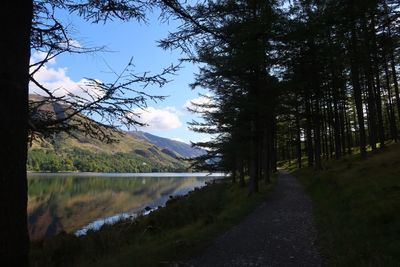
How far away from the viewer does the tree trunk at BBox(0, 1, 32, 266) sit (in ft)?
8.27

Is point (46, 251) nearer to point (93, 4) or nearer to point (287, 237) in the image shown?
point (287, 237)

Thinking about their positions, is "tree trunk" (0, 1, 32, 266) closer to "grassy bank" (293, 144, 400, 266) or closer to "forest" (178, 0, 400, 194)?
"forest" (178, 0, 400, 194)

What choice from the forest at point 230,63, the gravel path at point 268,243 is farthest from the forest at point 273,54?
the gravel path at point 268,243

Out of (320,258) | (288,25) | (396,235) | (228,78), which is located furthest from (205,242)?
(228,78)

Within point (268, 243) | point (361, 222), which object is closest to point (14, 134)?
point (268, 243)

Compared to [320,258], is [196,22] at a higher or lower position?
higher

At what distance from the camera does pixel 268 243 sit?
8.95 m

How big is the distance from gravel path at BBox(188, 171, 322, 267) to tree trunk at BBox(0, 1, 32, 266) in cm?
521

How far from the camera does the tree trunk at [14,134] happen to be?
252 cm

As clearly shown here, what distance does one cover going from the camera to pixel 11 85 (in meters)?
2.63

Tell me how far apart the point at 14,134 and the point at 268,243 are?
7534 mm

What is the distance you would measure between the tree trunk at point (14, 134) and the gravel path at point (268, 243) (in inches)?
205

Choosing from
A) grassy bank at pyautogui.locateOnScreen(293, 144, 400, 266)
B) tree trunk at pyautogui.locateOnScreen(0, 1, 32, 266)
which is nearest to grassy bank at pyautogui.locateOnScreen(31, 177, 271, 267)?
grassy bank at pyautogui.locateOnScreen(293, 144, 400, 266)

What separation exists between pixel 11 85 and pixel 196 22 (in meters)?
2.40
